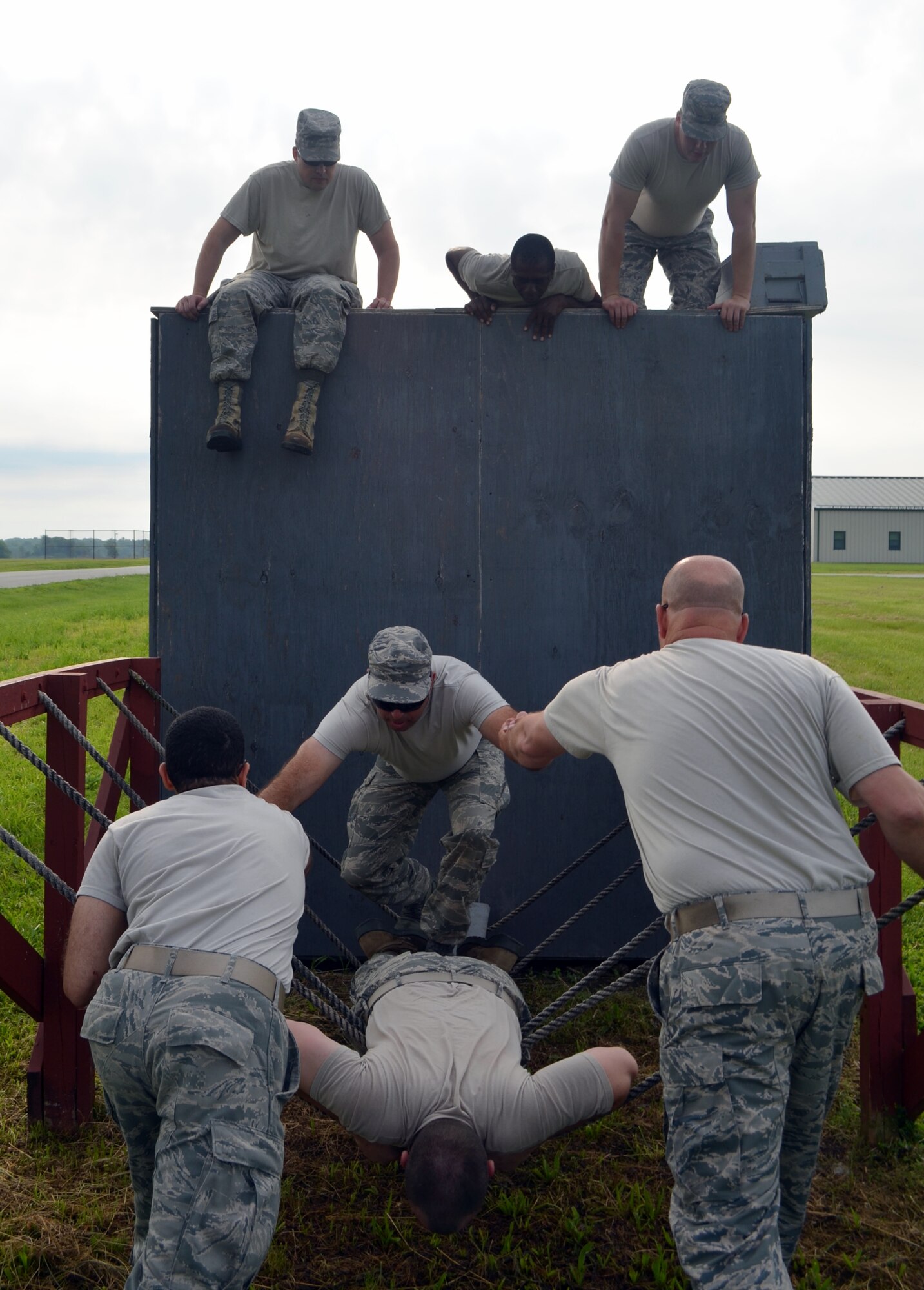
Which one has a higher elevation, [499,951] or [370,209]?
[370,209]

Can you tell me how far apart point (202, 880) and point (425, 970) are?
993 mm

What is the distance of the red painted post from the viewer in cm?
368

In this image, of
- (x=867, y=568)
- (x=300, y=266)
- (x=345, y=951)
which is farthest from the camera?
(x=867, y=568)

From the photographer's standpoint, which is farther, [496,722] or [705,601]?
[496,722]

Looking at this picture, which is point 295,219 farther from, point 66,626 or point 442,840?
point 66,626

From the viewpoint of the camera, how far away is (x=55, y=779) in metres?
3.51

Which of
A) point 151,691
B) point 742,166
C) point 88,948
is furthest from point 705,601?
point 742,166

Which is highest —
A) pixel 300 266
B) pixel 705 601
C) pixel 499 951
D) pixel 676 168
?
pixel 676 168

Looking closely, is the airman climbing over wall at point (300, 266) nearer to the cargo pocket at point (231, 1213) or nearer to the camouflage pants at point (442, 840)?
the camouflage pants at point (442, 840)

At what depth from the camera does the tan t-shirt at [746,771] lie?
236 cm

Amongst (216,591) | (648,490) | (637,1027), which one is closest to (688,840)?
(637,1027)

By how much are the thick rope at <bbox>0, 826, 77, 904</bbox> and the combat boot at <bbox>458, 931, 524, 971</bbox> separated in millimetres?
1569

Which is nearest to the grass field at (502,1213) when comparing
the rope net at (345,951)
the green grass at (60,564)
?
the rope net at (345,951)

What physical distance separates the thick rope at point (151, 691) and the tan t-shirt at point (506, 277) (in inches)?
95.1
